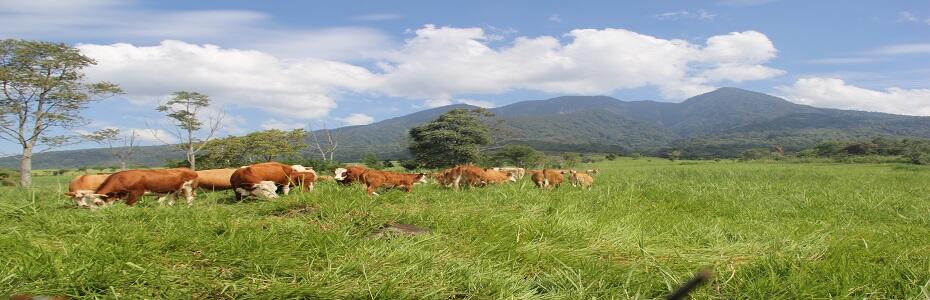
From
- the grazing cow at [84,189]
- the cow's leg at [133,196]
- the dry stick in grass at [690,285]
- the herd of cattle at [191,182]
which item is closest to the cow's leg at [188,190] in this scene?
the herd of cattle at [191,182]

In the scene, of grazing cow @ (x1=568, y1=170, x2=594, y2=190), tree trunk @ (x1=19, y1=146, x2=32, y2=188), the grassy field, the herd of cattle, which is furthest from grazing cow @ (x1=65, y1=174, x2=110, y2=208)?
tree trunk @ (x1=19, y1=146, x2=32, y2=188)

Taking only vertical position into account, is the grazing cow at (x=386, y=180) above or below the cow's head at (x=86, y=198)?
below

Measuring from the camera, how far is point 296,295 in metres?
3.49

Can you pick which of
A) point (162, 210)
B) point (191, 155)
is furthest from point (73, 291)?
point (191, 155)

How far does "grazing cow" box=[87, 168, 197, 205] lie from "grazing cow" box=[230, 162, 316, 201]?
2.75ft

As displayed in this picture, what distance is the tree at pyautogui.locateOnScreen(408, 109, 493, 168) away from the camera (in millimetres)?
60438

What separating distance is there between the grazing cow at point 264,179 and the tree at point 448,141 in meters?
48.6

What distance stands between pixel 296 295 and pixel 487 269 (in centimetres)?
153

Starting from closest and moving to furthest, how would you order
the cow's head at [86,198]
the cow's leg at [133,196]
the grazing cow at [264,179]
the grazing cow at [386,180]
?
1. the cow's head at [86,198]
2. the cow's leg at [133,196]
3. the grazing cow at [264,179]
4. the grazing cow at [386,180]

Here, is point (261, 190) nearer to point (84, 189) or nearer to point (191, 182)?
point (191, 182)

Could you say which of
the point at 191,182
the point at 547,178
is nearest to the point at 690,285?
the point at 191,182

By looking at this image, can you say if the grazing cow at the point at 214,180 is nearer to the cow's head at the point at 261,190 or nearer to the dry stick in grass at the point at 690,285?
the cow's head at the point at 261,190

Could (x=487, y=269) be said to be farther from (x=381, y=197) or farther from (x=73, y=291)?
(x=381, y=197)

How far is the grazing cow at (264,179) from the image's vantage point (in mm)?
10023
